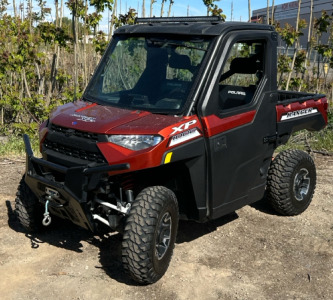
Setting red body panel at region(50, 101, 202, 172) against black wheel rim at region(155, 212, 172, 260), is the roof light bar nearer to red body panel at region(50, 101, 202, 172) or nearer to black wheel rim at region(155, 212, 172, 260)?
red body panel at region(50, 101, 202, 172)

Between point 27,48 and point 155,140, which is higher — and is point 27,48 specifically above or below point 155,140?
above

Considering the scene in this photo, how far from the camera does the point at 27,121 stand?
9.17 meters

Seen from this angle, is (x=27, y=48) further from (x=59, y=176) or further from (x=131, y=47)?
(x=59, y=176)

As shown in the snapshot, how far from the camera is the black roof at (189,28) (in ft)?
14.0

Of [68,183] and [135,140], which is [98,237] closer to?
[68,183]

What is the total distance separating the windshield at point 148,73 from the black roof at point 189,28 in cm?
7

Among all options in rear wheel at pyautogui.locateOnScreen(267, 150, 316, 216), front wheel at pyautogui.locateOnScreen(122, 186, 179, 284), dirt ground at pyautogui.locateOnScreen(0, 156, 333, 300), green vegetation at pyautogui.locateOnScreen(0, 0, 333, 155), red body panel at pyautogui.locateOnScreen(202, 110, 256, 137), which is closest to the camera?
front wheel at pyautogui.locateOnScreen(122, 186, 179, 284)

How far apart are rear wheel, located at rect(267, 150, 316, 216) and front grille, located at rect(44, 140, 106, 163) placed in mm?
2246

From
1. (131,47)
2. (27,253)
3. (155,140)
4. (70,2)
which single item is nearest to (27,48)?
(70,2)

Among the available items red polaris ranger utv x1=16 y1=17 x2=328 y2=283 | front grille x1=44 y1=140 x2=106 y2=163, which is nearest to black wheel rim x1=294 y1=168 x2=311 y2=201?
red polaris ranger utv x1=16 y1=17 x2=328 y2=283

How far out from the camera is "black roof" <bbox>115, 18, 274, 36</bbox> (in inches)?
168

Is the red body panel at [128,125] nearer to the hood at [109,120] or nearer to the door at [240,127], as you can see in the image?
the hood at [109,120]

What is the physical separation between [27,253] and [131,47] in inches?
84.4

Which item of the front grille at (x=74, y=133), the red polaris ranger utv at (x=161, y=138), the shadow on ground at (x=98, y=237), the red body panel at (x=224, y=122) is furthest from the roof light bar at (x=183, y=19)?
the shadow on ground at (x=98, y=237)
